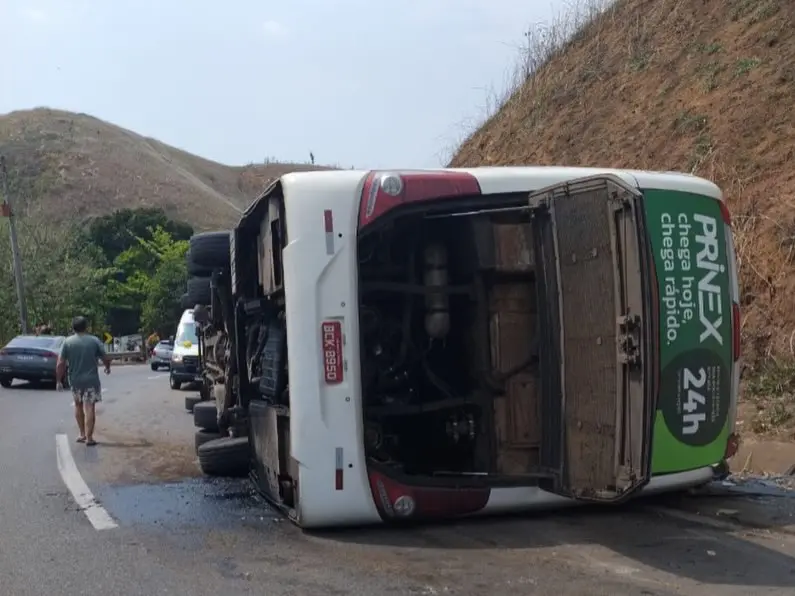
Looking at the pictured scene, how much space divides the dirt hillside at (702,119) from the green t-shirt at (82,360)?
291 inches

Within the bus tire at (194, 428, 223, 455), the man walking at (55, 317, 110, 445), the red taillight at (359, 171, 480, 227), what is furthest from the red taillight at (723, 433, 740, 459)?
the man walking at (55, 317, 110, 445)

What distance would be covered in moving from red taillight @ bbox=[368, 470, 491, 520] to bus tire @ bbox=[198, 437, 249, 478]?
7.78 feet

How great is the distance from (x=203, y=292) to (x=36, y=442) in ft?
9.59

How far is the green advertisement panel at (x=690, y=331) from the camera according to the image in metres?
5.69

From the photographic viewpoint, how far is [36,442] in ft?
42.0

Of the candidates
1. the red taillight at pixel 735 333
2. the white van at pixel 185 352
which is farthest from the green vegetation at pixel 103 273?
the red taillight at pixel 735 333

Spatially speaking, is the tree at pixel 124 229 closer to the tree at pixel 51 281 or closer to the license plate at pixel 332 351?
the tree at pixel 51 281

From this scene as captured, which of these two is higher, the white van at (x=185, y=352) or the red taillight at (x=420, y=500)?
the white van at (x=185, y=352)

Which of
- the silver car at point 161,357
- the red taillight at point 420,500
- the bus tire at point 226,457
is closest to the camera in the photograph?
the red taillight at point 420,500

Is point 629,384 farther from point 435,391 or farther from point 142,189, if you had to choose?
point 142,189

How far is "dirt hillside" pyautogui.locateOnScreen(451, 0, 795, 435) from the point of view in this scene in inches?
440

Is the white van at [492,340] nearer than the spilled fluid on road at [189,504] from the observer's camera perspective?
Yes

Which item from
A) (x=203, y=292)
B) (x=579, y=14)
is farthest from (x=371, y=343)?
(x=579, y=14)

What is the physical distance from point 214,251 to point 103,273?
46.5m
